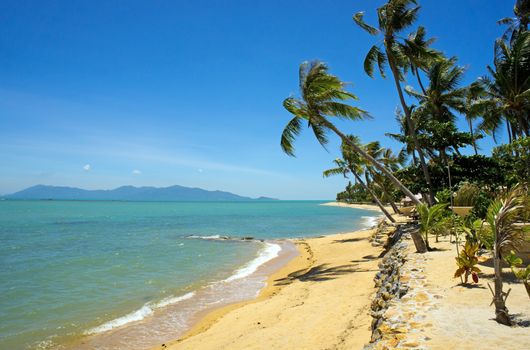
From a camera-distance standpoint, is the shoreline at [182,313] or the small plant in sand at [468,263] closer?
the small plant in sand at [468,263]

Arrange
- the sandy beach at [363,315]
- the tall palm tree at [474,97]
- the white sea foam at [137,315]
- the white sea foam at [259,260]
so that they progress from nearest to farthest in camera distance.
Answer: the sandy beach at [363,315] → the white sea foam at [137,315] → the white sea foam at [259,260] → the tall palm tree at [474,97]

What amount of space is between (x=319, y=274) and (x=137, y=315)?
640cm

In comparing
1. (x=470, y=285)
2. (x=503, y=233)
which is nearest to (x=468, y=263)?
(x=470, y=285)

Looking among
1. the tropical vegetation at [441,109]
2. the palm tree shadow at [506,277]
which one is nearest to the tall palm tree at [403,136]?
the tropical vegetation at [441,109]

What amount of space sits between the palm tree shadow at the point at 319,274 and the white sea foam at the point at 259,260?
197cm

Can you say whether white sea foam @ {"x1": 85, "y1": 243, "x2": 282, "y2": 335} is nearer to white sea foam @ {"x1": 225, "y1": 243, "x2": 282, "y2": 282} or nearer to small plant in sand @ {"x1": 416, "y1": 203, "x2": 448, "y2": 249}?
white sea foam @ {"x1": 225, "y1": 243, "x2": 282, "y2": 282}

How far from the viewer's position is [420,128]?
19.9 meters

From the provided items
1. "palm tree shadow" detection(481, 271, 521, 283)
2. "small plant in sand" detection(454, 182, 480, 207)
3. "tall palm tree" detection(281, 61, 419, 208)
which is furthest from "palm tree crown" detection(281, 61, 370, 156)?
"palm tree shadow" detection(481, 271, 521, 283)

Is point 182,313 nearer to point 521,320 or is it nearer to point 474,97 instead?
point 521,320

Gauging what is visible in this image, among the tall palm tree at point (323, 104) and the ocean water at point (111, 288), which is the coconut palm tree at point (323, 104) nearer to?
the tall palm tree at point (323, 104)

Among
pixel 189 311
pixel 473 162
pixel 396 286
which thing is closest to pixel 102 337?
pixel 189 311

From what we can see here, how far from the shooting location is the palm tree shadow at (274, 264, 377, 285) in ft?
38.5

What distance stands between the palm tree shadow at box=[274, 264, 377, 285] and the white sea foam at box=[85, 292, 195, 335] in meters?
3.75

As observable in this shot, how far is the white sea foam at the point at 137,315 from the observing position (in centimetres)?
842
